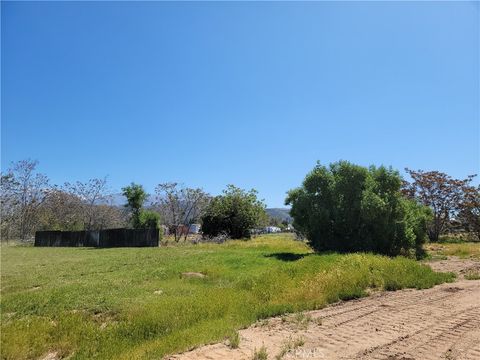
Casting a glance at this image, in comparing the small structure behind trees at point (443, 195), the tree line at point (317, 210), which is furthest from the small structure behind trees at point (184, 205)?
the small structure behind trees at point (443, 195)

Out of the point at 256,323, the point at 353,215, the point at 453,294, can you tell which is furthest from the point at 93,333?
the point at 353,215

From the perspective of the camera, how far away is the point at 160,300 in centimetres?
1023

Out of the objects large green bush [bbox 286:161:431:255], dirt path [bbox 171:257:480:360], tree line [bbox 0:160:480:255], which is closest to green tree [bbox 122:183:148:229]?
tree line [bbox 0:160:480:255]

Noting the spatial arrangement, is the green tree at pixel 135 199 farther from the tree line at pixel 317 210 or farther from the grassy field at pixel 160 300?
the grassy field at pixel 160 300

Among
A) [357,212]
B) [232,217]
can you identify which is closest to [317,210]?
[357,212]

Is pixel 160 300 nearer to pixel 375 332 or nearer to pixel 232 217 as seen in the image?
pixel 375 332

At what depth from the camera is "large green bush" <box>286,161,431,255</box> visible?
18.5m

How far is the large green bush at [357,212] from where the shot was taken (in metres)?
18.5

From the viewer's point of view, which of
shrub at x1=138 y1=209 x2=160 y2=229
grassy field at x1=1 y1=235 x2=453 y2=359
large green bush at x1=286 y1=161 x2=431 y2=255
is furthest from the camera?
shrub at x1=138 y1=209 x2=160 y2=229

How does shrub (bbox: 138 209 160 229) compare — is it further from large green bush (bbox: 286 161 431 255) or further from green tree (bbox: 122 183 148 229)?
large green bush (bbox: 286 161 431 255)

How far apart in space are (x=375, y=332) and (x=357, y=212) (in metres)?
12.1

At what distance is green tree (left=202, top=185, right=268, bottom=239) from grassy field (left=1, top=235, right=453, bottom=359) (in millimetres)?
26385

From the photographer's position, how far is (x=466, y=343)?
251 inches

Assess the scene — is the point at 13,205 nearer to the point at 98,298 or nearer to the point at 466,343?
the point at 98,298
